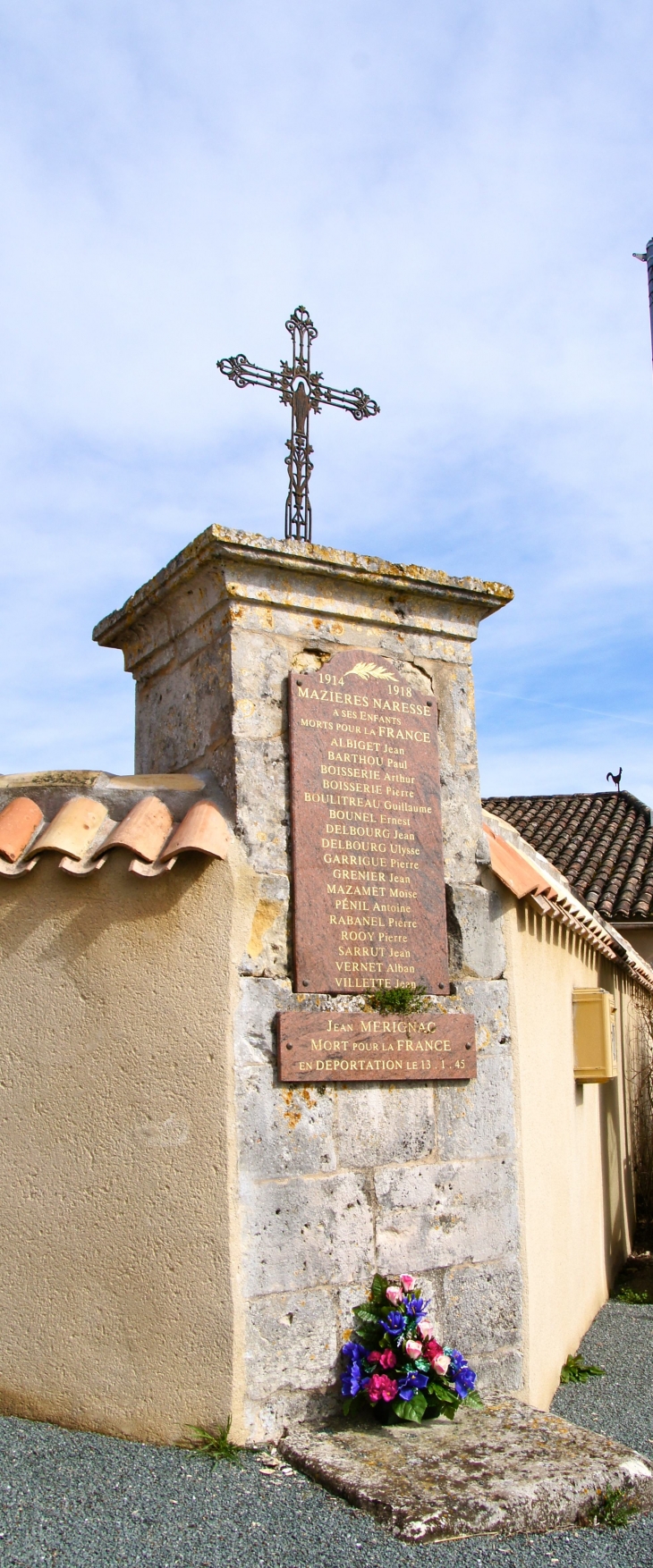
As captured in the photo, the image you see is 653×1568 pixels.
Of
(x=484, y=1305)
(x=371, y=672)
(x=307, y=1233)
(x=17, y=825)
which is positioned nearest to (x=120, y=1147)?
(x=307, y=1233)

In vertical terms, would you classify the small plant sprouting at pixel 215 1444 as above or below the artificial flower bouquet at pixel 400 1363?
below

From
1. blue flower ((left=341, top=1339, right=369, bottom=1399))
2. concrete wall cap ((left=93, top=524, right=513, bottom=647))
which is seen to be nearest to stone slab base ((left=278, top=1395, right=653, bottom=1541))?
blue flower ((left=341, top=1339, right=369, bottom=1399))

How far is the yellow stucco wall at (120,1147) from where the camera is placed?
11.7 ft

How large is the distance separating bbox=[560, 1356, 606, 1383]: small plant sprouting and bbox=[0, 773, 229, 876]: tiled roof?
3.15 metres

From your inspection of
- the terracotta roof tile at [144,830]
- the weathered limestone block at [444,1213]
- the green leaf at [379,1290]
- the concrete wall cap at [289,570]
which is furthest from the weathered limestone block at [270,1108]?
the concrete wall cap at [289,570]

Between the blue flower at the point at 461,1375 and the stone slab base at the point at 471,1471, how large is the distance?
0.09 metres

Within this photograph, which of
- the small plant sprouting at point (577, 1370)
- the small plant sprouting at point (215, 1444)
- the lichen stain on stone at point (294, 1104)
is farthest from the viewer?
the small plant sprouting at point (577, 1370)

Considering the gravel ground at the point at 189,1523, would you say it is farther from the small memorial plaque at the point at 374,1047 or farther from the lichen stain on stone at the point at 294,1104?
the small memorial plaque at the point at 374,1047

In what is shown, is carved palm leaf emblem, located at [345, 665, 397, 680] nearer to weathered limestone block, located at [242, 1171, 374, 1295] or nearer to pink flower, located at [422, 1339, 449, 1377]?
weathered limestone block, located at [242, 1171, 374, 1295]

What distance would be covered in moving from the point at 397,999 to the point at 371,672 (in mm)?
1196

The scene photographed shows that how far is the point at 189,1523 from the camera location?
3039 millimetres

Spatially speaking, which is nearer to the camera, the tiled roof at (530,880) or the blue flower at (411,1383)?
the blue flower at (411,1383)

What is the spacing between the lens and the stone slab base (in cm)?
308

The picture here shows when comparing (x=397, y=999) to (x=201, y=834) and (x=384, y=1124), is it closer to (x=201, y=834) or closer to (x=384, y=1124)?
(x=384, y=1124)
